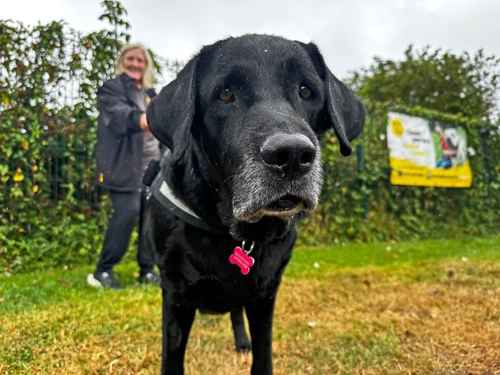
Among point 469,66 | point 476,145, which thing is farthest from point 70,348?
point 469,66

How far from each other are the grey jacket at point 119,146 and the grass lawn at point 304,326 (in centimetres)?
96

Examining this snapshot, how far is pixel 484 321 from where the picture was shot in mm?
3072

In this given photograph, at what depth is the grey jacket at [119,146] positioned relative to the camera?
3877 mm

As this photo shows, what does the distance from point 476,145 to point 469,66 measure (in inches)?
320

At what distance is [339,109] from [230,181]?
0.64m

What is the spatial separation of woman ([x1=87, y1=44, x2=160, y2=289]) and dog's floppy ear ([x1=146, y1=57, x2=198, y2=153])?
6.46ft

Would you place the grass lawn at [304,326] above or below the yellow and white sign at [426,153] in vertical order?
below

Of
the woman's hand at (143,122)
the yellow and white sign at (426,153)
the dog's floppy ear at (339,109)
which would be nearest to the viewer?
the dog's floppy ear at (339,109)

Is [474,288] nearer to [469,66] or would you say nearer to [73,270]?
[73,270]

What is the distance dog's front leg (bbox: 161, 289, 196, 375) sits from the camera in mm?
1915

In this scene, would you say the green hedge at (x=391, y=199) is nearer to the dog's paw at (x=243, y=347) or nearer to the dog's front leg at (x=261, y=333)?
the dog's paw at (x=243, y=347)

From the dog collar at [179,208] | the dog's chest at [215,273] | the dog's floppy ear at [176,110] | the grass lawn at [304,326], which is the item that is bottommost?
the grass lawn at [304,326]

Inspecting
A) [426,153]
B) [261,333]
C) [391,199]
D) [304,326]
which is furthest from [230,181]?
[426,153]

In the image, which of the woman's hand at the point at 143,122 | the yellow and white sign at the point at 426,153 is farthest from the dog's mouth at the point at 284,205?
the yellow and white sign at the point at 426,153
